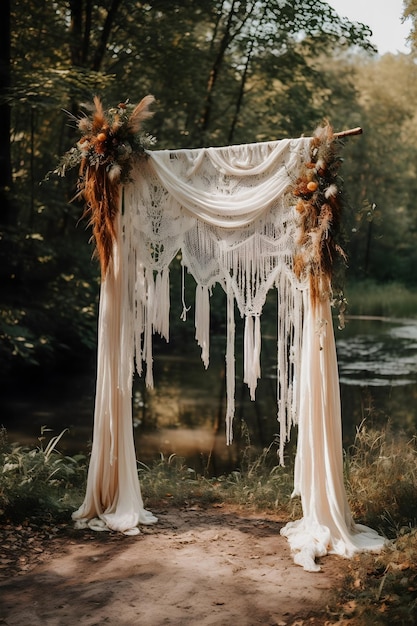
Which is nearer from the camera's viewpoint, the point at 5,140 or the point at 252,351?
the point at 252,351

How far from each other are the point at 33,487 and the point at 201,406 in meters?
4.99

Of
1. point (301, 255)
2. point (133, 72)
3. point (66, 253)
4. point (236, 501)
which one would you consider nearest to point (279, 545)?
point (236, 501)

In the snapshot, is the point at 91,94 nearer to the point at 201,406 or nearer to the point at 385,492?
the point at 201,406

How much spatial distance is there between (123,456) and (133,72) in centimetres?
924

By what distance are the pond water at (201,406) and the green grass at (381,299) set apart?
6.16 m

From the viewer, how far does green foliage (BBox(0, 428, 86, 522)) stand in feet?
14.4

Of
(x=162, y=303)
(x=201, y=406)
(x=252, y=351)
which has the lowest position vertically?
(x=201, y=406)

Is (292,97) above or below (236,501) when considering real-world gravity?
above

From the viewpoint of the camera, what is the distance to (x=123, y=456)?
4438 mm

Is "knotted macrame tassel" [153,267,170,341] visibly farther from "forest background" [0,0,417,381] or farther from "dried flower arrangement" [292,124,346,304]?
"forest background" [0,0,417,381]

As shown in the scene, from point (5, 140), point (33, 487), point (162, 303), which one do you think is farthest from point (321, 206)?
point (5, 140)

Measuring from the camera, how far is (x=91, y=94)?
9.32 m

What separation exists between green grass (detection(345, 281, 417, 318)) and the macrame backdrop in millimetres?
13737

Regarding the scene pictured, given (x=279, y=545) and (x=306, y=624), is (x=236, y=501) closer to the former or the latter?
(x=279, y=545)
